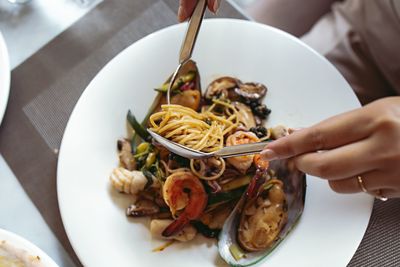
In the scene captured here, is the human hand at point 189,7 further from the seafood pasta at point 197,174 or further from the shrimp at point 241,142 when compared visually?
the shrimp at point 241,142

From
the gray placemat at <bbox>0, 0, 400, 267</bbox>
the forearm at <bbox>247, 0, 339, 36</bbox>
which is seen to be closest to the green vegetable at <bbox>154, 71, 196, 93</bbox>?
the gray placemat at <bbox>0, 0, 400, 267</bbox>

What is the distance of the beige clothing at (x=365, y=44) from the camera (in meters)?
1.26

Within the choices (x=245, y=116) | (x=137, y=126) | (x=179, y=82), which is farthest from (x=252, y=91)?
(x=137, y=126)

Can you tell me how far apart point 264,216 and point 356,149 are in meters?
0.30

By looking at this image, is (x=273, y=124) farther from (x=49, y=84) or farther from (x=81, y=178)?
(x=49, y=84)

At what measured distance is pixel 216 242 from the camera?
1.08m

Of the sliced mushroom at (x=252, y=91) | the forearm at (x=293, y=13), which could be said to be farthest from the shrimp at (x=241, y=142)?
the forearm at (x=293, y=13)

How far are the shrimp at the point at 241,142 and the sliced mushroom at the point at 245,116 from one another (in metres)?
0.05

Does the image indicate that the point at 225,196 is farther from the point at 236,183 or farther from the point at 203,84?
the point at 203,84

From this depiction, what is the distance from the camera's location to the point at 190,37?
43.5 inches

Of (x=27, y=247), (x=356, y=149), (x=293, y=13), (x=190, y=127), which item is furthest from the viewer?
(x=293, y=13)

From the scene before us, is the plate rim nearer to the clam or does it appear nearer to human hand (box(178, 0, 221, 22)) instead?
human hand (box(178, 0, 221, 22))

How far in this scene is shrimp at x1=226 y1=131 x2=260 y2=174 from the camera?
1083 mm

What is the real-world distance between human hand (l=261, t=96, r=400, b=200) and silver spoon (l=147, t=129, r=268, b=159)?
3.1 inches
